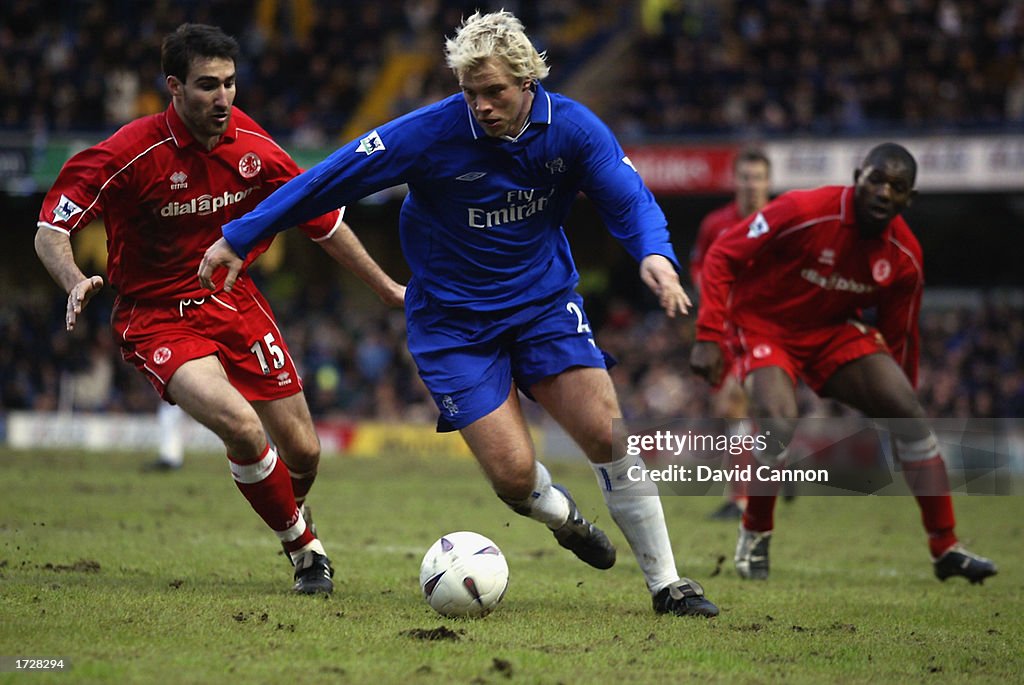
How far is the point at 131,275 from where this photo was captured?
639cm

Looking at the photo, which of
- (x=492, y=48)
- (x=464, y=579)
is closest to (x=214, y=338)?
(x=464, y=579)

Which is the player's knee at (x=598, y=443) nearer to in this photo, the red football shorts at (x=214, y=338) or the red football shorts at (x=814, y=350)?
the red football shorts at (x=214, y=338)

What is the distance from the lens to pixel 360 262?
21.5 ft

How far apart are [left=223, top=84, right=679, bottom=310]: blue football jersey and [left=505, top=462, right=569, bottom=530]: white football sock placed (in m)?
0.83

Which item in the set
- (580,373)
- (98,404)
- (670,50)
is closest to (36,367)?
(98,404)

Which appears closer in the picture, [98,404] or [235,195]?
[235,195]

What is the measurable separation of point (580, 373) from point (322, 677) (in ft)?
6.62

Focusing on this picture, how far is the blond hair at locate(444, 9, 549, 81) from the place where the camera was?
523cm

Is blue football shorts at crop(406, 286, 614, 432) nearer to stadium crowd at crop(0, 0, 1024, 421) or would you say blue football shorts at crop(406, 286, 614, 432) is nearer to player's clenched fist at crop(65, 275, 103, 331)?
player's clenched fist at crop(65, 275, 103, 331)

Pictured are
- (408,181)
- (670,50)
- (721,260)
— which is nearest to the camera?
(408,181)

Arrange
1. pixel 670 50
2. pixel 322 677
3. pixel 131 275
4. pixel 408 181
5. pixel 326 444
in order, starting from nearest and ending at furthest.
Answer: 1. pixel 322 677
2. pixel 408 181
3. pixel 131 275
4. pixel 326 444
5. pixel 670 50

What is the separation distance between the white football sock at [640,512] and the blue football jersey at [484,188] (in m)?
0.86

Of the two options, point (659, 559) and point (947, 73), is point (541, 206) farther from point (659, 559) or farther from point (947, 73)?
point (947, 73)

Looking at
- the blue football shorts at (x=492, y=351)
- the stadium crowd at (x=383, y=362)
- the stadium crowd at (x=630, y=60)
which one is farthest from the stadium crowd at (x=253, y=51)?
the blue football shorts at (x=492, y=351)
